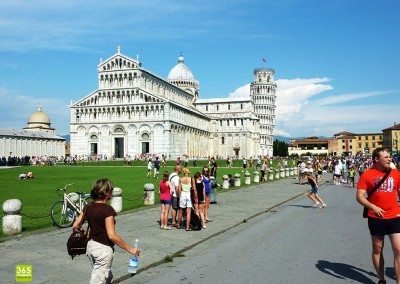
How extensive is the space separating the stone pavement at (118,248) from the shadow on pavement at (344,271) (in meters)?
3.23

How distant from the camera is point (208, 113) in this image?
130 meters

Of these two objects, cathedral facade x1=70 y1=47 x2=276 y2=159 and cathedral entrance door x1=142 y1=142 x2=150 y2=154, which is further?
cathedral entrance door x1=142 y1=142 x2=150 y2=154

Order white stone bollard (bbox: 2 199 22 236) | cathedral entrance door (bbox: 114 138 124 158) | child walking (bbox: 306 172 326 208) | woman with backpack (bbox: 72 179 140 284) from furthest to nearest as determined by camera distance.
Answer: cathedral entrance door (bbox: 114 138 124 158)
child walking (bbox: 306 172 326 208)
white stone bollard (bbox: 2 199 22 236)
woman with backpack (bbox: 72 179 140 284)

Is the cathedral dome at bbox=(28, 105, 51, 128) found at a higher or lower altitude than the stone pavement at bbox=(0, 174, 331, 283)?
higher

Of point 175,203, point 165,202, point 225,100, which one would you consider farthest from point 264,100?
point 165,202

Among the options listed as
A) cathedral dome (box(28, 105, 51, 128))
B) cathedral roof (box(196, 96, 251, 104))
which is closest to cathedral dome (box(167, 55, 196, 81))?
cathedral roof (box(196, 96, 251, 104))

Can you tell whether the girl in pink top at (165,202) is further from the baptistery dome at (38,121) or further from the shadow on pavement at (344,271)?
the baptistery dome at (38,121)

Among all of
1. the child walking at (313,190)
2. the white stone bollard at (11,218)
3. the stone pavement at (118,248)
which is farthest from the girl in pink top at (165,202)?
the child walking at (313,190)

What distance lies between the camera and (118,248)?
35.3 feet

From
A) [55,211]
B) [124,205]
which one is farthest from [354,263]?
[124,205]

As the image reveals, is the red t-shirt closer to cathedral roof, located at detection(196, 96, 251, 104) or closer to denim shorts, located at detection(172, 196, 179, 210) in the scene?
denim shorts, located at detection(172, 196, 179, 210)

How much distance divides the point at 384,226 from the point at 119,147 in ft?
297

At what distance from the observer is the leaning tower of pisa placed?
5817 inches

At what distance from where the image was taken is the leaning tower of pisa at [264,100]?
147750 mm
